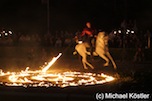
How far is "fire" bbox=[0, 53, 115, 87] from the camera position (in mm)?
18500

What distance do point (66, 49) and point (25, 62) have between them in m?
3.53

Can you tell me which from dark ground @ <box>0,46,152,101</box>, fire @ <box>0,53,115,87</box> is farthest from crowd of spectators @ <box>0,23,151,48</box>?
fire @ <box>0,53,115,87</box>

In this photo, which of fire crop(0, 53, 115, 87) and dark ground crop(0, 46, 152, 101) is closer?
dark ground crop(0, 46, 152, 101)

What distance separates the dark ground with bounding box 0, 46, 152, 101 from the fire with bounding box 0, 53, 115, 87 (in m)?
0.88

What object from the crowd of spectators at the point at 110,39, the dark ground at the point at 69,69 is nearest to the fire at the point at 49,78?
the dark ground at the point at 69,69

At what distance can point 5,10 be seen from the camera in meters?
52.4

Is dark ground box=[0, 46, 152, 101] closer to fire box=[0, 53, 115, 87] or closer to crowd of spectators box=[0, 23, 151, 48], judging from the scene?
fire box=[0, 53, 115, 87]

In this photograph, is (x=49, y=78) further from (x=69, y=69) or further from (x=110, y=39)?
(x=110, y=39)

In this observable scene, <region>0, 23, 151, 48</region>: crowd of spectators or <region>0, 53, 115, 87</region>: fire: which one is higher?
<region>0, 23, 151, 48</region>: crowd of spectators

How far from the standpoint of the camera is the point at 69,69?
25.0 m

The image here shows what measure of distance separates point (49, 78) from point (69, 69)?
4.51 metres

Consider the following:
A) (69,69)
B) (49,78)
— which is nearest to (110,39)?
(69,69)

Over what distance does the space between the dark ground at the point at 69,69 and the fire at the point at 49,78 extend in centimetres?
88

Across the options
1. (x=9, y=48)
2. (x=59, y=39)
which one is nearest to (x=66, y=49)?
(x=59, y=39)
